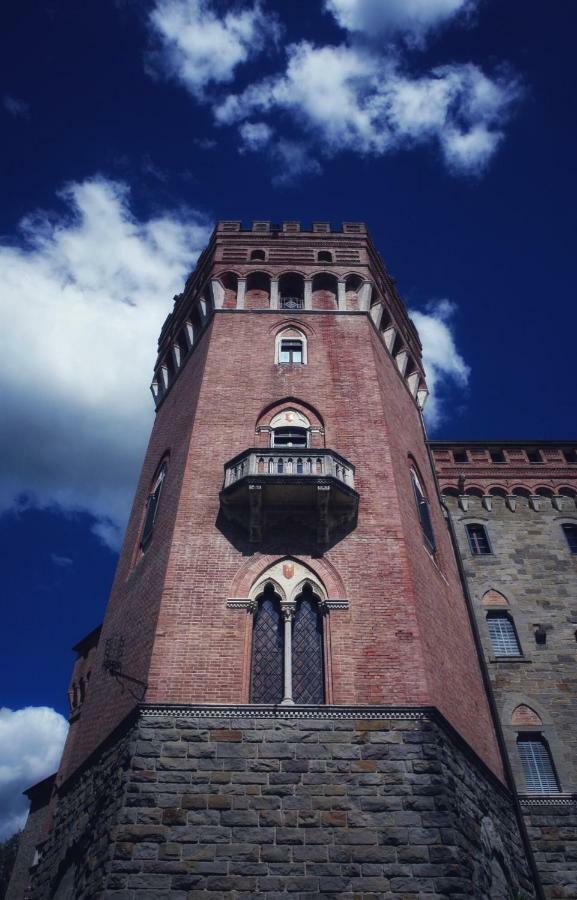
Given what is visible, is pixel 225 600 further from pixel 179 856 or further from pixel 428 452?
pixel 428 452

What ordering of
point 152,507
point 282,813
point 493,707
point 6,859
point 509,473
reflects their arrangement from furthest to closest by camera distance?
point 6,859 → point 509,473 → point 152,507 → point 493,707 → point 282,813

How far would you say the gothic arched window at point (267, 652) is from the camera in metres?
11.6

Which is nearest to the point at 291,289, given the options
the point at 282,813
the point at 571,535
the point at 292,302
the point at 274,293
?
the point at 292,302

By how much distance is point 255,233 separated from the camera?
21.0 m

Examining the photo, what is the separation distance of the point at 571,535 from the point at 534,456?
290 centimetres

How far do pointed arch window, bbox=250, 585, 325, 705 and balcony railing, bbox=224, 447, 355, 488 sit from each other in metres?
2.26

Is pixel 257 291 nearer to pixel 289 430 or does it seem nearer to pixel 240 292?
pixel 240 292

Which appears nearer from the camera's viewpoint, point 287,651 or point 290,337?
point 287,651

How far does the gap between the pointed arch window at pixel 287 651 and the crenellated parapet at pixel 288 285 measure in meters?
8.77

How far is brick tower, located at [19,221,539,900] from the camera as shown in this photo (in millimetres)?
9602

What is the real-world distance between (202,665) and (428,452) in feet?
35.0

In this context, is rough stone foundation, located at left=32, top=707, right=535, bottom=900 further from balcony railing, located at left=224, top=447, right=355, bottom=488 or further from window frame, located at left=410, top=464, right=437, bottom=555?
window frame, located at left=410, top=464, right=437, bottom=555

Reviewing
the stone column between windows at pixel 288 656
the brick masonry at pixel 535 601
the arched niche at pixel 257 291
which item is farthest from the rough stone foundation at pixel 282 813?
the arched niche at pixel 257 291

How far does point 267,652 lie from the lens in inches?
473
